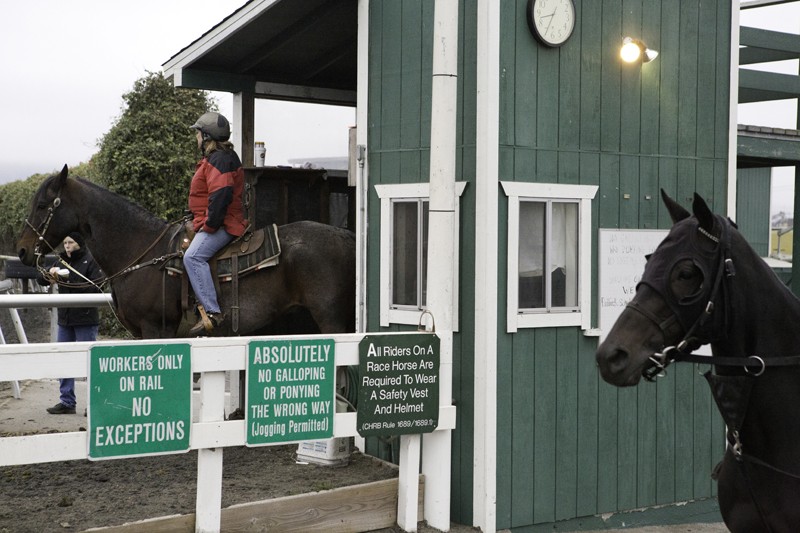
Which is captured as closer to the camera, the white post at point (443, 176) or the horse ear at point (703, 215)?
the horse ear at point (703, 215)

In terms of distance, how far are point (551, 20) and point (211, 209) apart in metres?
2.81

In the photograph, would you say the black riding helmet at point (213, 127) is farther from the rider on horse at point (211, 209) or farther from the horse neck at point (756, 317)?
the horse neck at point (756, 317)

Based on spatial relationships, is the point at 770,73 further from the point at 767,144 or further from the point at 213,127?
the point at 213,127

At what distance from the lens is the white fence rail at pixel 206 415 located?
471cm

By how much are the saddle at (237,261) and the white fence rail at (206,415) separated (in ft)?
6.17

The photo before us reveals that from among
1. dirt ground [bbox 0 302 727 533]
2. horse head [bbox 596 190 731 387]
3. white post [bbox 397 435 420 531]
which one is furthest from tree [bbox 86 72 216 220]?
horse head [bbox 596 190 731 387]

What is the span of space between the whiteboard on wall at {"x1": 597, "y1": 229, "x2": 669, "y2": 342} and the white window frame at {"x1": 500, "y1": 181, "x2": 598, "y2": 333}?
111 mm

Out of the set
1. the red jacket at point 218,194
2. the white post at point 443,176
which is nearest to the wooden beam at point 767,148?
Answer: the white post at point 443,176

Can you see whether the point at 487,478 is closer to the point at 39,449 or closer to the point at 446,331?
the point at 446,331

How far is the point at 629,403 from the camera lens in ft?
23.0

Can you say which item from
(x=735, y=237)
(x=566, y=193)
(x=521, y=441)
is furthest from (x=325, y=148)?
(x=735, y=237)

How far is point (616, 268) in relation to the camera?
273 inches

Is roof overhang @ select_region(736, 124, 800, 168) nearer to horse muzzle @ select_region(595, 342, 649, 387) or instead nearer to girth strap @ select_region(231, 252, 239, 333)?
girth strap @ select_region(231, 252, 239, 333)

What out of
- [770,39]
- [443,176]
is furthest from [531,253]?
[770,39]
